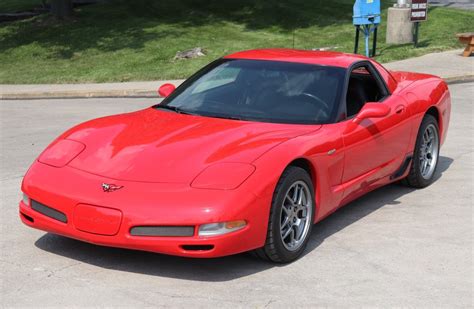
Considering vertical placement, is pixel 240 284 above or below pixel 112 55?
above

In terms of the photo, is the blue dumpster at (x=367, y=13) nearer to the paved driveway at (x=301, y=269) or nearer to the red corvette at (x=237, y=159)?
the red corvette at (x=237, y=159)

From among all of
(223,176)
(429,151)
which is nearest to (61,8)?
(429,151)

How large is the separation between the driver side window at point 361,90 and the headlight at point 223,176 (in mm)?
1807

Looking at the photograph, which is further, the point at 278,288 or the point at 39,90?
the point at 39,90

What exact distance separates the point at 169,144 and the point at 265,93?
1.16m

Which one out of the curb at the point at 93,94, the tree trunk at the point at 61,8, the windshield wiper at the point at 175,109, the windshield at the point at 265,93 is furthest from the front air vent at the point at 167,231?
the tree trunk at the point at 61,8

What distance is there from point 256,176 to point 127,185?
2.83 ft

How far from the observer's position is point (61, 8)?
2658cm

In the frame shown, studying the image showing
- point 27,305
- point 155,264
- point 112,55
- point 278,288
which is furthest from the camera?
point 112,55

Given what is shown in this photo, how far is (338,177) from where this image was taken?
255 inches

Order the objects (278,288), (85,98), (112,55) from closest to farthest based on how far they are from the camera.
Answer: (278,288) → (85,98) → (112,55)

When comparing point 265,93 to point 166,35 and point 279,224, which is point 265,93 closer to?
point 279,224

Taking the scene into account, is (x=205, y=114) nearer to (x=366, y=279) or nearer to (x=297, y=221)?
(x=297, y=221)

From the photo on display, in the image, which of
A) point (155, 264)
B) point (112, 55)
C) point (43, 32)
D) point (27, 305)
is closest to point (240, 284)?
point (155, 264)
